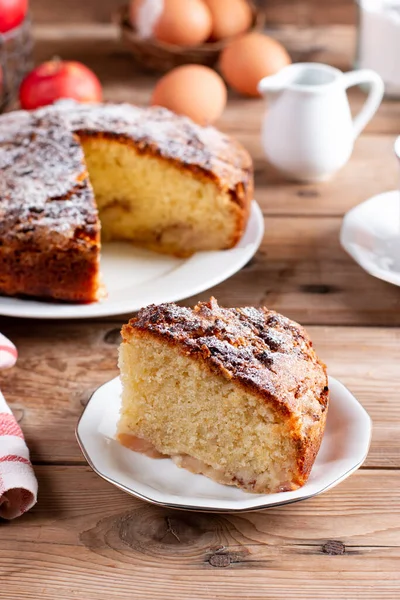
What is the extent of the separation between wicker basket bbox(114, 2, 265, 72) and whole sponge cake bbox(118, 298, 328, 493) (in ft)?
6.50

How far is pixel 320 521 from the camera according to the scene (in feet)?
5.42

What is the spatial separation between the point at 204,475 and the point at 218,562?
19 cm

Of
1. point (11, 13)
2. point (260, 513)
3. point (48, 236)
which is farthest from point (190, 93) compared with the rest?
point (260, 513)

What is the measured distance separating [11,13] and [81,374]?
1.83 metres

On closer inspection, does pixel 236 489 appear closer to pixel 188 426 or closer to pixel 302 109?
pixel 188 426

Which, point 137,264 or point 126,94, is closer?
point 137,264

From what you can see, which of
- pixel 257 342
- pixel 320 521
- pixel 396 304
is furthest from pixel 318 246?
pixel 320 521

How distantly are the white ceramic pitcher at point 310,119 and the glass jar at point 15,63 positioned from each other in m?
1.13

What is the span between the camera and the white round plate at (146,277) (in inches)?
85.8

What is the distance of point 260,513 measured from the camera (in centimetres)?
166

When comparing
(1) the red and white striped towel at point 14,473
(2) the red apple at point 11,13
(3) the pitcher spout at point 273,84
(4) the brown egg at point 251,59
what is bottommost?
(1) the red and white striped towel at point 14,473

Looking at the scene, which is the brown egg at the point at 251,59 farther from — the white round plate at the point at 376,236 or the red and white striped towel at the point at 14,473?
the red and white striped towel at the point at 14,473

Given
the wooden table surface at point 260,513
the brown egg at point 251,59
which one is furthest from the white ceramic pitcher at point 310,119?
the brown egg at point 251,59

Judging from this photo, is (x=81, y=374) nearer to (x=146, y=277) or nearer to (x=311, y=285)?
(x=146, y=277)
